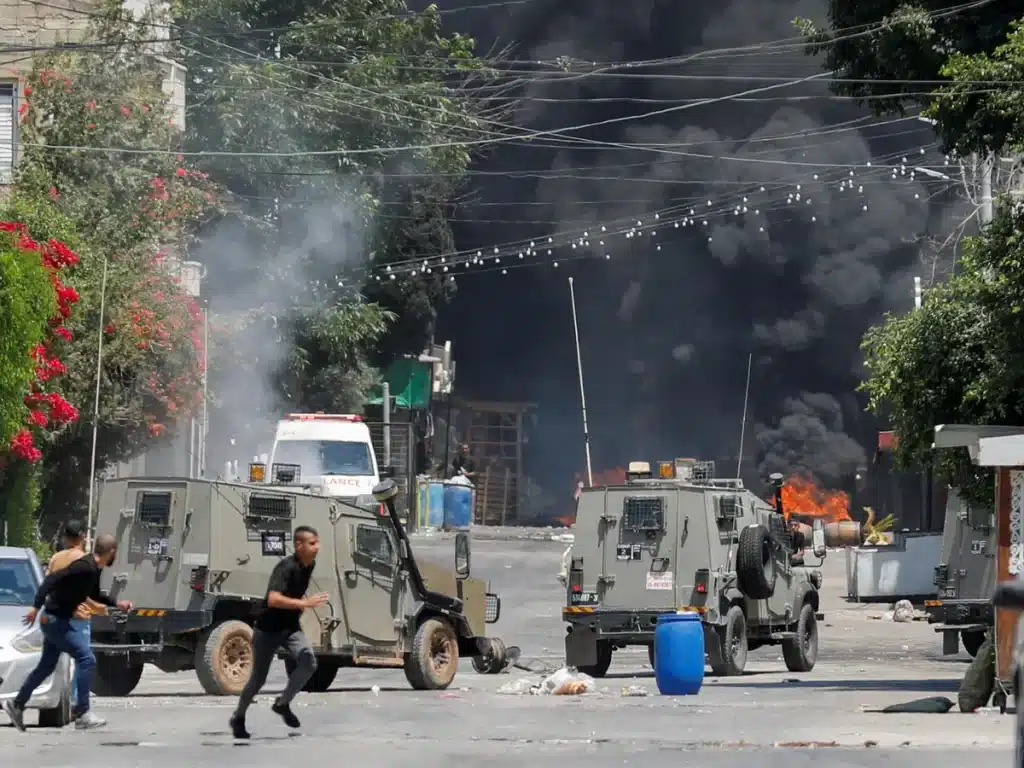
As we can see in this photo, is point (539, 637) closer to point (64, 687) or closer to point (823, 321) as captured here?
point (64, 687)

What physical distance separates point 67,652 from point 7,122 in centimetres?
2307

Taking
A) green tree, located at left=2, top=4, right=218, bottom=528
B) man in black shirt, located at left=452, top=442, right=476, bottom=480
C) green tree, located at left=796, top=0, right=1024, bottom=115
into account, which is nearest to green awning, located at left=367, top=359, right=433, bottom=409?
man in black shirt, located at left=452, top=442, right=476, bottom=480

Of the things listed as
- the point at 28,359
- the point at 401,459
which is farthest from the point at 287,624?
the point at 401,459

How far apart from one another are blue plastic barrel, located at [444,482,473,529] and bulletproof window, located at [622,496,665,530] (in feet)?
78.9

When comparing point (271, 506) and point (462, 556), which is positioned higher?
point (271, 506)

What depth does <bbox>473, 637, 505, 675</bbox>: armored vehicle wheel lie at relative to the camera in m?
22.2

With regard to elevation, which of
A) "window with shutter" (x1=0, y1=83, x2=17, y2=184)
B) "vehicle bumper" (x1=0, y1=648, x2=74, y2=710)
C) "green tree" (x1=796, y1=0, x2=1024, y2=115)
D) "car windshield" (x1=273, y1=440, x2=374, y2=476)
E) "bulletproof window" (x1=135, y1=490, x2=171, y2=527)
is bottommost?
"vehicle bumper" (x1=0, y1=648, x2=74, y2=710)

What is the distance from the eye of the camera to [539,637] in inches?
1123

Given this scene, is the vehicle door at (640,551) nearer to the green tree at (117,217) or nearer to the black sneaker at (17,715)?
the black sneaker at (17,715)

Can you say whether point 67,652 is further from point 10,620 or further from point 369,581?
point 369,581

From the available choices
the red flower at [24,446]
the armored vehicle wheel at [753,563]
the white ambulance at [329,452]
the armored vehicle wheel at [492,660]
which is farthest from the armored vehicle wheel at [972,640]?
the white ambulance at [329,452]

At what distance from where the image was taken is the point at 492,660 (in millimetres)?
22391

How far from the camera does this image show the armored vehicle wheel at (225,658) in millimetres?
18625

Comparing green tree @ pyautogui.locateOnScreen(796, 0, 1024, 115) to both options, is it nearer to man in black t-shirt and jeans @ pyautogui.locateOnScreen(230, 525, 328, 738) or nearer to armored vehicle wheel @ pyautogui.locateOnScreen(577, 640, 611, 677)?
armored vehicle wheel @ pyautogui.locateOnScreen(577, 640, 611, 677)
